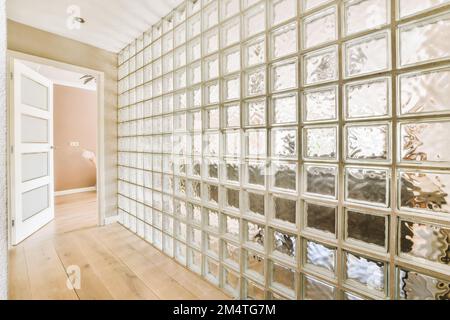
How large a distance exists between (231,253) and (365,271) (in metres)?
0.76

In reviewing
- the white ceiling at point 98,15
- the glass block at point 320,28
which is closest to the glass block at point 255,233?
the glass block at point 320,28

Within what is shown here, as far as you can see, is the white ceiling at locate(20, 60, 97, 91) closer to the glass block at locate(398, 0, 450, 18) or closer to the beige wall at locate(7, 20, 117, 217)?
the beige wall at locate(7, 20, 117, 217)

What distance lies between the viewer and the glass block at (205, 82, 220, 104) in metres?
1.50

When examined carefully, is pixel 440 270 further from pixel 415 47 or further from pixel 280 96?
pixel 280 96

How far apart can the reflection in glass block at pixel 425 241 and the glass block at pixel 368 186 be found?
4.6 inches

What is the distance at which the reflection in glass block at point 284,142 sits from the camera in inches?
44.8

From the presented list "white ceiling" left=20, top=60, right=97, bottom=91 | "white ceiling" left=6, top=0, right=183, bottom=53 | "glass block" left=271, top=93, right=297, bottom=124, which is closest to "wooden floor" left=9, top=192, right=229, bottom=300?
"glass block" left=271, top=93, right=297, bottom=124

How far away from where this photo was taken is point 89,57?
2557mm

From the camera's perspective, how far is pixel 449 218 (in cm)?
77

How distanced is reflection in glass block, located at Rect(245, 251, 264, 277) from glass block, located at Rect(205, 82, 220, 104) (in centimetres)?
100

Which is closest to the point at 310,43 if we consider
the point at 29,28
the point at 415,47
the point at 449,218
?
the point at 415,47

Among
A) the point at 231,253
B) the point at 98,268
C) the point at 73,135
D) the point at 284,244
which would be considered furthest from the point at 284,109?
the point at 73,135
